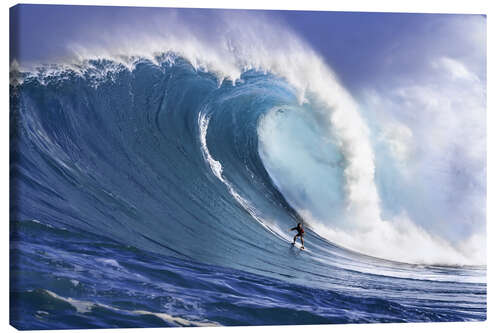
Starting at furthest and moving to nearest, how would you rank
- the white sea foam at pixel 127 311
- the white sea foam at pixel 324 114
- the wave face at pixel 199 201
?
the white sea foam at pixel 324 114 < the wave face at pixel 199 201 < the white sea foam at pixel 127 311

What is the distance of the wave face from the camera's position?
855 cm

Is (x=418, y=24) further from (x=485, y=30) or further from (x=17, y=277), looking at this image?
(x=17, y=277)

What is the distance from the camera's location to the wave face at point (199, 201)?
8.55 metres

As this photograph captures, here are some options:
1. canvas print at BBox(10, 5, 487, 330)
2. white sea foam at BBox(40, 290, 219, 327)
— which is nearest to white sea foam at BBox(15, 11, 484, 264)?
canvas print at BBox(10, 5, 487, 330)

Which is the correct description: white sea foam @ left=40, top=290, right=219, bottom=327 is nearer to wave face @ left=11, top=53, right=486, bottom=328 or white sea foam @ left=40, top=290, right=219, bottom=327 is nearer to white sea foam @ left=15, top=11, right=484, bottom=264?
wave face @ left=11, top=53, right=486, bottom=328

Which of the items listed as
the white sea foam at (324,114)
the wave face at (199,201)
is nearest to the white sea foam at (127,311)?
the wave face at (199,201)

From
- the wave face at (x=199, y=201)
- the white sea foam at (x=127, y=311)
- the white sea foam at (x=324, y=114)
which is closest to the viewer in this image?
the white sea foam at (x=127, y=311)

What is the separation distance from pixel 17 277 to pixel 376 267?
159 inches

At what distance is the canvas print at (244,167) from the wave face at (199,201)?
18 millimetres

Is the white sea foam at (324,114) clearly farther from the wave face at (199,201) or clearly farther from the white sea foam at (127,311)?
the white sea foam at (127,311)

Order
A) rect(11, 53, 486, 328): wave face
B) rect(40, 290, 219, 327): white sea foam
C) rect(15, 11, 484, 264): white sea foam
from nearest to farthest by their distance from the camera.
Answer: rect(40, 290, 219, 327): white sea foam → rect(11, 53, 486, 328): wave face → rect(15, 11, 484, 264): white sea foam

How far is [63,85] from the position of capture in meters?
8.88

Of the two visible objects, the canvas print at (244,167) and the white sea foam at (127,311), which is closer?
the white sea foam at (127,311)

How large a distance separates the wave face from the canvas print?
0.02 m
